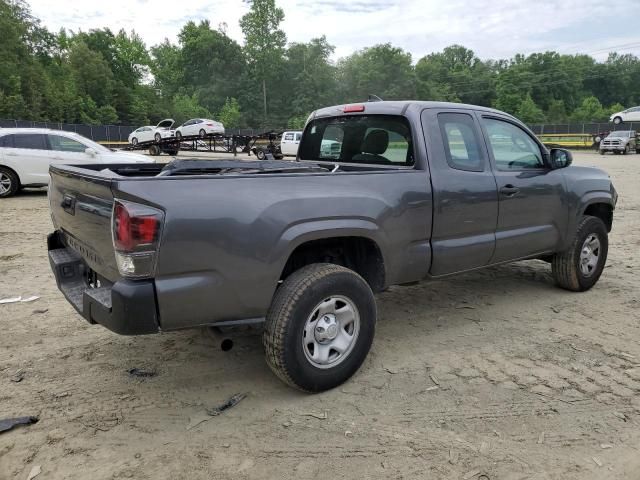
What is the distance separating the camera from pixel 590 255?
17.5 feet

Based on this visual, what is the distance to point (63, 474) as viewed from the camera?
2.51m

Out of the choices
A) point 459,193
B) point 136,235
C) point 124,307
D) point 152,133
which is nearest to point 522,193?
point 459,193

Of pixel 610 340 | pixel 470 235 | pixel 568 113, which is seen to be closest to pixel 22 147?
pixel 470 235

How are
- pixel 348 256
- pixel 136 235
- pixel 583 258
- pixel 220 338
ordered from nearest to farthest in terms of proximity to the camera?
pixel 136 235 → pixel 220 338 → pixel 348 256 → pixel 583 258

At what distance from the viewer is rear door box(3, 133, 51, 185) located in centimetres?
1112

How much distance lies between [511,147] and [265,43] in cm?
7952

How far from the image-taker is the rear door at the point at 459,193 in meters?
3.84

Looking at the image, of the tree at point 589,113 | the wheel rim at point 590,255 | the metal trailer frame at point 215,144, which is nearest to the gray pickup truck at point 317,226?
the wheel rim at point 590,255

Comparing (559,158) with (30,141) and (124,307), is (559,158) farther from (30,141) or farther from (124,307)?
(30,141)

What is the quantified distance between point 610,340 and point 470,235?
1.43 metres

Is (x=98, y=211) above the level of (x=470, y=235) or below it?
above

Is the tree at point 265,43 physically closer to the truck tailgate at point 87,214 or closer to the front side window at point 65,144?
the front side window at point 65,144

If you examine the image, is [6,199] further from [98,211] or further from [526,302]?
[526,302]

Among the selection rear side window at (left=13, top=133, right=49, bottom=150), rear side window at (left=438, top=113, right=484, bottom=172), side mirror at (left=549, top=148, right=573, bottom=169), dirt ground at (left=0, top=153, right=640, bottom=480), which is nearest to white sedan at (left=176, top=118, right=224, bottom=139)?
rear side window at (left=13, top=133, right=49, bottom=150)
